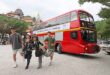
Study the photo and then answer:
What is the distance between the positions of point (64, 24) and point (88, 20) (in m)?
2.31

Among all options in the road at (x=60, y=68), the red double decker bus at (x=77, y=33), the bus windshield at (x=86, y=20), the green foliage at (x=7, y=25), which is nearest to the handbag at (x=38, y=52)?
the road at (x=60, y=68)

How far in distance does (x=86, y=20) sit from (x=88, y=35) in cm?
128

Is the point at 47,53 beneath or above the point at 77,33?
beneath

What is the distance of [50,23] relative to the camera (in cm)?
2283

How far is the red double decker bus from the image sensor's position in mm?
16766

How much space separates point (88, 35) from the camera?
17109 millimetres

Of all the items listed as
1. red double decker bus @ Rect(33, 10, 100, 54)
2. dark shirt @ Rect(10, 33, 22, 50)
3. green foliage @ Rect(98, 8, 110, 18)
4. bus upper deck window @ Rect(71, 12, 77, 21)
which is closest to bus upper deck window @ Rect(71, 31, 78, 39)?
red double decker bus @ Rect(33, 10, 100, 54)

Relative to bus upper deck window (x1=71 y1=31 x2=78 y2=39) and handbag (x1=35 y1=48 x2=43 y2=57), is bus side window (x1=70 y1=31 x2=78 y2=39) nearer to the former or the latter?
bus upper deck window (x1=71 y1=31 x2=78 y2=39)

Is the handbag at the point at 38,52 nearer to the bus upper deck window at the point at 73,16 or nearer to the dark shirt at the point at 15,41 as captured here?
the dark shirt at the point at 15,41

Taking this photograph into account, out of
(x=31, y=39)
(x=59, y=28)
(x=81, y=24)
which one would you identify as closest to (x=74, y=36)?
(x=81, y=24)

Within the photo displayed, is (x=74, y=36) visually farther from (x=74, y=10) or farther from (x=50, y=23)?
(x=50, y=23)

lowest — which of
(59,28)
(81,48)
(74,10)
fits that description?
(81,48)

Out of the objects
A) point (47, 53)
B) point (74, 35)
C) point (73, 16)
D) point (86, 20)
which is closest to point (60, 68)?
point (47, 53)

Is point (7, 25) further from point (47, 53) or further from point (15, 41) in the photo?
point (15, 41)
